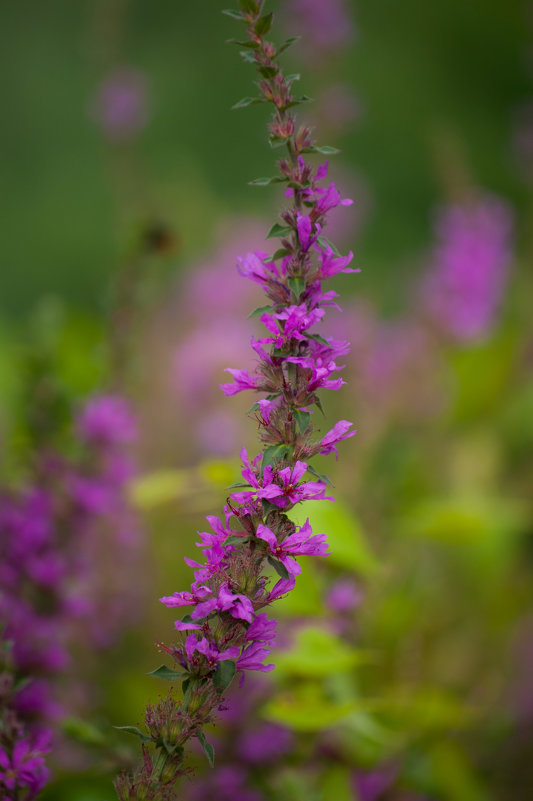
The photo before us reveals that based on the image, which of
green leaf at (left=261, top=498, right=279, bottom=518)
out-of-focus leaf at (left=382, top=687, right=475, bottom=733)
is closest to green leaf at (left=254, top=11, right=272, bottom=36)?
Answer: green leaf at (left=261, top=498, right=279, bottom=518)

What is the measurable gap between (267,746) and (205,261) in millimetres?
898

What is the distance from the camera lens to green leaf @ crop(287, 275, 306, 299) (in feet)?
1.19

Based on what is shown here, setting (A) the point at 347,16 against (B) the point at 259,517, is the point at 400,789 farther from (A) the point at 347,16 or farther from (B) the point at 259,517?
(A) the point at 347,16

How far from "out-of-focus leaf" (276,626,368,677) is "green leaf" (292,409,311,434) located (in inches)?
9.3

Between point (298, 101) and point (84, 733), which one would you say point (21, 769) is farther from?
point (298, 101)

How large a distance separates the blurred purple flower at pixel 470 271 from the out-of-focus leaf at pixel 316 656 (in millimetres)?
568

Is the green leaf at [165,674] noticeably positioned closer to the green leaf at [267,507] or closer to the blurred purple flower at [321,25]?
the green leaf at [267,507]

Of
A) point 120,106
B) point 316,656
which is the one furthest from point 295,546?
point 120,106

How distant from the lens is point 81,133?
7.86ft

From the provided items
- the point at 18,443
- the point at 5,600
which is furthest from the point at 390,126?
the point at 5,600

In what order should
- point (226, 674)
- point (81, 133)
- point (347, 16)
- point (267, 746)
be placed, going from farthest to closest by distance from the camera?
point (81, 133) < point (347, 16) < point (267, 746) < point (226, 674)

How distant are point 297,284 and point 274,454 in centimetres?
8

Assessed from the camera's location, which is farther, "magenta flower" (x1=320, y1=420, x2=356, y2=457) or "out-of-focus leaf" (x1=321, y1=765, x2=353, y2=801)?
"out-of-focus leaf" (x1=321, y1=765, x2=353, y2=801)

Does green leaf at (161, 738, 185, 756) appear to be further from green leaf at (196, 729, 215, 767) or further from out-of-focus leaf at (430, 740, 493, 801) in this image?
out-of-focus leaf at (430, 740, 493, 801)
